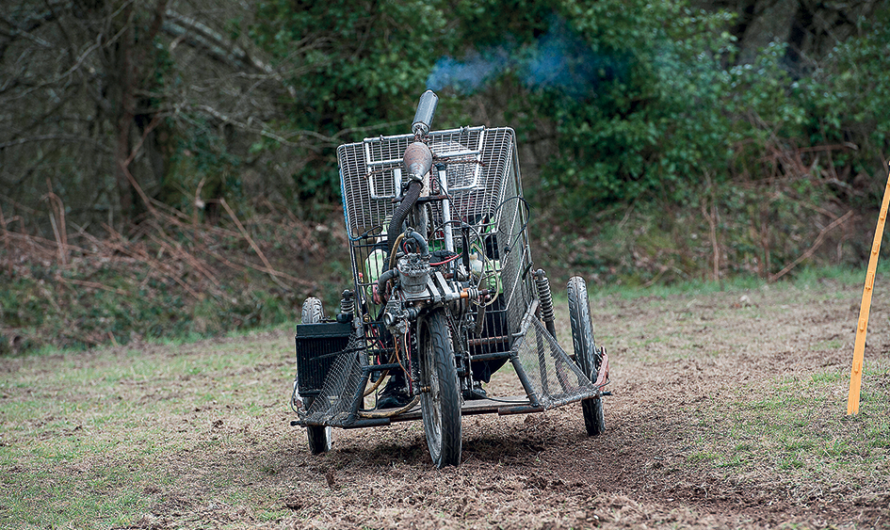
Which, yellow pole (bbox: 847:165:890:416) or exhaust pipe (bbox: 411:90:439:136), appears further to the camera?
exhaust pipe (bbox: 411:90:439:136)

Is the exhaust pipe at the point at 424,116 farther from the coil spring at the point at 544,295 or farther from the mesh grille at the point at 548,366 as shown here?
the mesh grille at the point at 548,366

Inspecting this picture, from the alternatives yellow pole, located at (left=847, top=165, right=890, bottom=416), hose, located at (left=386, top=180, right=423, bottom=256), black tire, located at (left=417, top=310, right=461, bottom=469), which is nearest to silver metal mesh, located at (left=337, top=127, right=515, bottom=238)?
hose, located at (left=386, top=180, right=423, bottom=256)

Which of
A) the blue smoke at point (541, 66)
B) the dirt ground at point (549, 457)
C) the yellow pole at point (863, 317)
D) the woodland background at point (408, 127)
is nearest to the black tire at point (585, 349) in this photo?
the dirt ground at point (549, 457)

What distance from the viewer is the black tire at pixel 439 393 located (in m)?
4.33

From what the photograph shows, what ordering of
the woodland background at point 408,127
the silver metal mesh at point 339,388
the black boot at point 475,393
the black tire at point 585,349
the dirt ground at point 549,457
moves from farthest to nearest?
the woodland background at point 408,127 < the black tire at point 585,349 < the silver metal mesh at point 339,388 < the black boot at point 475,393 < the dirt ground at point 549,457

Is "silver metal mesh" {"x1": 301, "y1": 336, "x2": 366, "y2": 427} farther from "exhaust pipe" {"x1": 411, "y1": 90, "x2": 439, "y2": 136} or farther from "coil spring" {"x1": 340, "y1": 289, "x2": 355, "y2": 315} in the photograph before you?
"exhaust pipe" {"x1": 411, "y1": 90, "x2": 439, "y2": 136}

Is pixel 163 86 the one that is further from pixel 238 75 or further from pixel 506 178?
pixel 506 178

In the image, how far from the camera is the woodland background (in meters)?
13.2

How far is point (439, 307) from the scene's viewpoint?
4547mm

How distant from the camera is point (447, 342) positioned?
14.5ft

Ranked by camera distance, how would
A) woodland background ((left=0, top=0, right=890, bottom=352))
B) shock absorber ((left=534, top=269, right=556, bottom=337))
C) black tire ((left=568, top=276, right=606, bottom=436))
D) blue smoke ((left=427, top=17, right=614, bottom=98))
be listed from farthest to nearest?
blue smoke ((left=427, top=17, right=614, bottom=98)) < woodland background ((left=0, top=0, right=890, bottom=352)) < shock absorber ((left=534, top=269, right=556, bottom=337)) < black tire ((left=568, top=276, right=606, bottom=436))

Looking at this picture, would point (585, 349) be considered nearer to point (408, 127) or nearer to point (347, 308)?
point (347, 308)

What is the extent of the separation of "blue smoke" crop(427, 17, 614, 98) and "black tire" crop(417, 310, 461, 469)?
9.92 meters

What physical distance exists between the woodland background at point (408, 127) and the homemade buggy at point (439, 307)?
23.9ft
